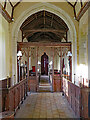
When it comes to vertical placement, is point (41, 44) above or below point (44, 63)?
above

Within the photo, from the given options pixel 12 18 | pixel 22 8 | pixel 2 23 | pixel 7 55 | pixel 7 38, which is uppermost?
pixel 22 8

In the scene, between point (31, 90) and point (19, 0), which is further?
point (31, 90)

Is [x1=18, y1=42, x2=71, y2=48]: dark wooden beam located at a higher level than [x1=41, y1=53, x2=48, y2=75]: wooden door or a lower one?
higher

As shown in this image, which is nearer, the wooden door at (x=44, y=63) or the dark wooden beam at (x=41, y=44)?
the dark wooden beam at (x=41, y=44)

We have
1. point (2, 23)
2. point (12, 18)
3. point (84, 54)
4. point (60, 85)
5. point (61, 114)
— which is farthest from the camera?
point (60, 85)

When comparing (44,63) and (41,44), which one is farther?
(44,63)

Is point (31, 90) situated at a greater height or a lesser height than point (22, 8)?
lesser

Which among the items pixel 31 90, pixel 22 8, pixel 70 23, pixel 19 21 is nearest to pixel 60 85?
pixel 31 90

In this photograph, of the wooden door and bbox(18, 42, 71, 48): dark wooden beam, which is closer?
bbox(18, 42, 71, 48): dark wooden beam

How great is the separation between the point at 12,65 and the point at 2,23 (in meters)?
1.99

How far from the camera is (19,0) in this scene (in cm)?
663

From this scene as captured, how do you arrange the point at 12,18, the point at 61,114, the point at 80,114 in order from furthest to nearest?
the point at 12,18 < the point at 61,114 < the point at 80,114

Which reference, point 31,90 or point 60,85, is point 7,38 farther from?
point 60,85

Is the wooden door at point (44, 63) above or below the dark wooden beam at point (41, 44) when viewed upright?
below
